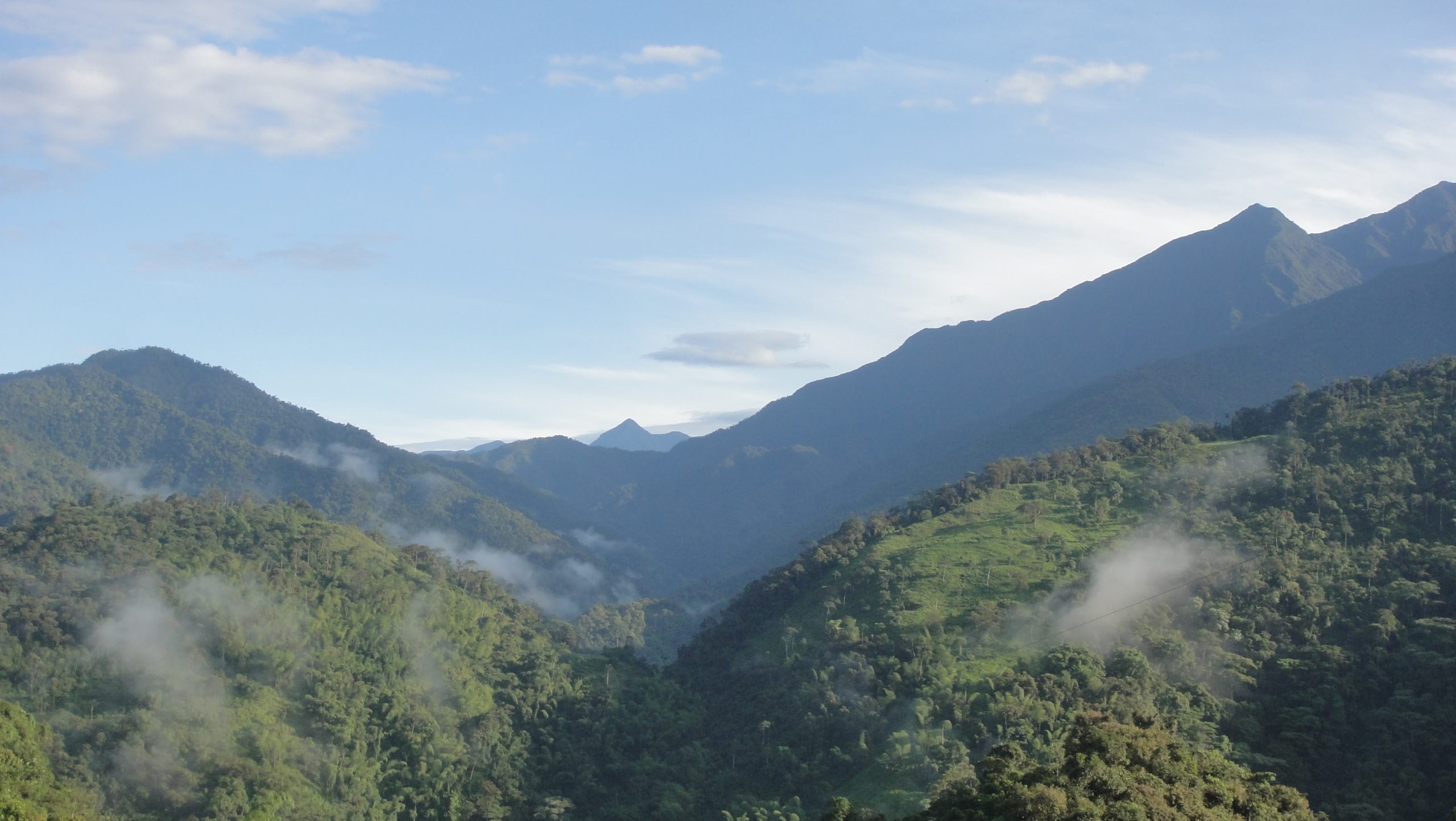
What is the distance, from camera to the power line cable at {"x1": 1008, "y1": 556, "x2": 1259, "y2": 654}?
5470cm

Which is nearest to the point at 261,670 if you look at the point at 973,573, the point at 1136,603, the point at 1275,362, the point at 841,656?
the point at 841,656

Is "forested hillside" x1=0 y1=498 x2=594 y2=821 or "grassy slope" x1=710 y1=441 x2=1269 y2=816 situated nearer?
"forested hillside" x1=0 y1=498 x2=594 y2=821

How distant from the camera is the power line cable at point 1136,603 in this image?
54.7 meters

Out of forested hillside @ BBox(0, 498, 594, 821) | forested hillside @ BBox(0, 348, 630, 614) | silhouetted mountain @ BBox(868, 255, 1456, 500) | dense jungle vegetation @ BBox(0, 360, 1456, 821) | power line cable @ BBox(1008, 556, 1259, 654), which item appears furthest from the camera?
forested hillside @ BBox(0, 348, 630, 614)

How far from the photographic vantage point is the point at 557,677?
69.4 meters

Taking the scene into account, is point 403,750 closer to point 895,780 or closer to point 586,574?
point 895,780

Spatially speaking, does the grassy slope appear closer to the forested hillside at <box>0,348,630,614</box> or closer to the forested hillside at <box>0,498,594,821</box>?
the forested hillside at <box>0,498,594,821</box>

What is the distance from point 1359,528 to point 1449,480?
5593 millimetres

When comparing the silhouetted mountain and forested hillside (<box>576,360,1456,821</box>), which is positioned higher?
the silhouetted mountain

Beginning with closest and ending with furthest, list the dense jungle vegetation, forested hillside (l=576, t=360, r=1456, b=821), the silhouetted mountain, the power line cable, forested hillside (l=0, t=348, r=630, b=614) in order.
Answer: forested hillside (l=576, t=360, r=1456, b=821) < the dense jungle vegetation < the power line cable < the silhouetted mountain < forested hillside (l=0, t=348, r=630, b=614)

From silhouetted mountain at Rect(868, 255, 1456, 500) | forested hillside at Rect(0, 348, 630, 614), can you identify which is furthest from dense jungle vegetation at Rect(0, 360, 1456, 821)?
forested hillside at Rect(0, 348, 630, 614)

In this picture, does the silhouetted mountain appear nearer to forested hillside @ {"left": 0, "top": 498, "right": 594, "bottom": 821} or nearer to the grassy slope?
the grassy slope

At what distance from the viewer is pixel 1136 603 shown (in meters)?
56.0

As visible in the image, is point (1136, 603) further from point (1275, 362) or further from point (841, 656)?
point (1275, 362)
